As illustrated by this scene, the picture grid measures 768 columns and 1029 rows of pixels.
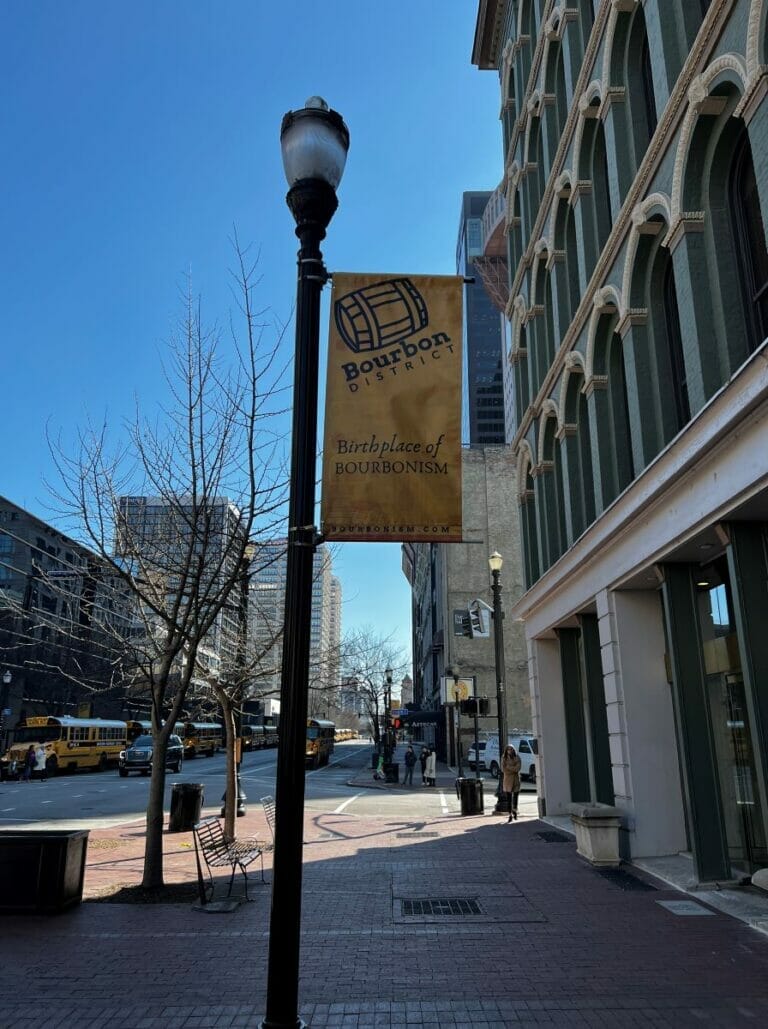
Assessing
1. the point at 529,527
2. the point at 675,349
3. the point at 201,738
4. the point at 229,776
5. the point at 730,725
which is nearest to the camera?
the point at 730,725

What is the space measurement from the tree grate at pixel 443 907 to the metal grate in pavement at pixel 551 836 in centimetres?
567

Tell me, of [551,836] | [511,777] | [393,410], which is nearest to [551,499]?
[511,777]

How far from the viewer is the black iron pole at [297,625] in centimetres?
411

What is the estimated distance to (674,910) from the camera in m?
8.87

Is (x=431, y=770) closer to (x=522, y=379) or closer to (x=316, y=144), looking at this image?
(x=522, y=379)

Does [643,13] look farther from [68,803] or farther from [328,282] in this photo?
[68,803]

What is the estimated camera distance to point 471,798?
20.2 metres

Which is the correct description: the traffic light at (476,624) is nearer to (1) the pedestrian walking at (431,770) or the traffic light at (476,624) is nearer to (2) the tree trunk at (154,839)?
(1) the pedestrian walking at (431,770)

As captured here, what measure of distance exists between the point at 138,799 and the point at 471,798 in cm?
1178

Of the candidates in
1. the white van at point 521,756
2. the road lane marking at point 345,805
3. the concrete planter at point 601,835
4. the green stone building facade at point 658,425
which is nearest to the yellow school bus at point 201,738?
the white van at point 521,756

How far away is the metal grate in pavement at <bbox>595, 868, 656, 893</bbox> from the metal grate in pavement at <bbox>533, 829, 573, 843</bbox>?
10.9 ft

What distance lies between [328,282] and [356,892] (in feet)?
26.1

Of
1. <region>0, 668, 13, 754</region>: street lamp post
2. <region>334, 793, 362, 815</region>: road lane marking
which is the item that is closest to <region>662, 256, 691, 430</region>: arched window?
<region>334, 793, 362, 815</region>: road lane marking

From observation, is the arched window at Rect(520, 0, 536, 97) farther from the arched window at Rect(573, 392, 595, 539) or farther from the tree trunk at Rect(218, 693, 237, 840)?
the tree trunk at Rect(218, 693, 237, 840)
